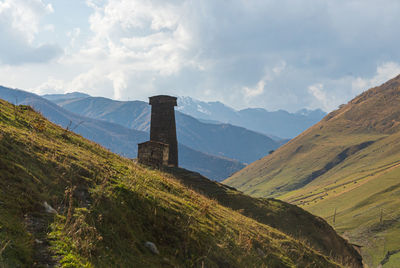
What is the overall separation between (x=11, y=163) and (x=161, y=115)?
42871mm

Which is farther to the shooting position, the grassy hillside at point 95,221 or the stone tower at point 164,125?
the stone tower at point 164,125

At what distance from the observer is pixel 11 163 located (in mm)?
10141

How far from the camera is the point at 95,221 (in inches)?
382

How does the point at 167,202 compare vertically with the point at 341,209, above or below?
below

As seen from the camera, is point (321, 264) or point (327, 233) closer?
point (321, 264)

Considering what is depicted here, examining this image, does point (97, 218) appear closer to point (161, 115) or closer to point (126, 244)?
point (126, 244)

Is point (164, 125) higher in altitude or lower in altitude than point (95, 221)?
higher

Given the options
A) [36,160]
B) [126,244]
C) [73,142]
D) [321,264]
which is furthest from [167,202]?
[321,264]

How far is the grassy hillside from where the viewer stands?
8.14m

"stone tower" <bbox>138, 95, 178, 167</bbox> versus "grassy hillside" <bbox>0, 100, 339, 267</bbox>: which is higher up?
"stone tower" <bbox>138, 95, 178, 167</bbox>

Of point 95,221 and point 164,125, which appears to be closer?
point 95,221

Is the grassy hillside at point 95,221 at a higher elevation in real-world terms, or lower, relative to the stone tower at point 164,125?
lower

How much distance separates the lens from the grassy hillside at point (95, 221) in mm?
8141

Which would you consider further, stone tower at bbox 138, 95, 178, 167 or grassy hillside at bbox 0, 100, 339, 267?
stone tower at bbox 138, 95, 178, 167
